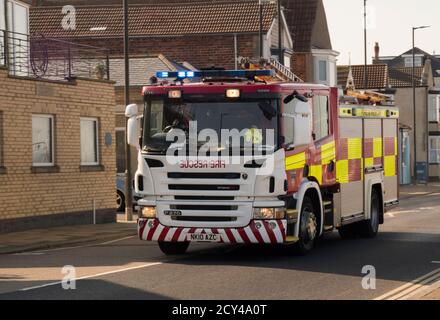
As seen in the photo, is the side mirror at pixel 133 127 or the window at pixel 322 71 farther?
the window at pixel 322 71

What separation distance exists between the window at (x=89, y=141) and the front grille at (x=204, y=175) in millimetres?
12039

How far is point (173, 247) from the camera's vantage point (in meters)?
17.9

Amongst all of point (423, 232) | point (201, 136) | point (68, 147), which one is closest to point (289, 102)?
point (201, 136)

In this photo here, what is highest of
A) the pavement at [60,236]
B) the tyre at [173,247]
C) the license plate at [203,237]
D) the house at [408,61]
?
the house at [408,61]

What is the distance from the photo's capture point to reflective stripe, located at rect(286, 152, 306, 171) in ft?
54.3

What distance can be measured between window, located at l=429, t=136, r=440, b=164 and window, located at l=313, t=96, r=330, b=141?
202 feet

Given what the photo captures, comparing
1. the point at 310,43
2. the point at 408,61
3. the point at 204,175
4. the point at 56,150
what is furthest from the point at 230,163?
the point at 408,61

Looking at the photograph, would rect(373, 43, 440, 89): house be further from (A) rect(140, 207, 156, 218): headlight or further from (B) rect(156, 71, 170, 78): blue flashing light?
(A) rect(140, 207, 156, 218): headlight

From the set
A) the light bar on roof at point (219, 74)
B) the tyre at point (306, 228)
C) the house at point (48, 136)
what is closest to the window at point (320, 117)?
the light bar on roof at point (219, 74)

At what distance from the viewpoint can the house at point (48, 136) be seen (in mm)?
24531

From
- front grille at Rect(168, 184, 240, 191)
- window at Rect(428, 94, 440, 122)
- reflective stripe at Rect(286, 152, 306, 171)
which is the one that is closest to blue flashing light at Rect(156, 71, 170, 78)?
front grille at Rect(168, 184, 240, 191)

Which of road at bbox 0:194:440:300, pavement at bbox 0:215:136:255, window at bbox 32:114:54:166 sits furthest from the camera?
window at bbox 32:114:54:166

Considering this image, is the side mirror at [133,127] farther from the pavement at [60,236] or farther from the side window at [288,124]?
the pavement at [60,236]

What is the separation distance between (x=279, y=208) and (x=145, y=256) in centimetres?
290
